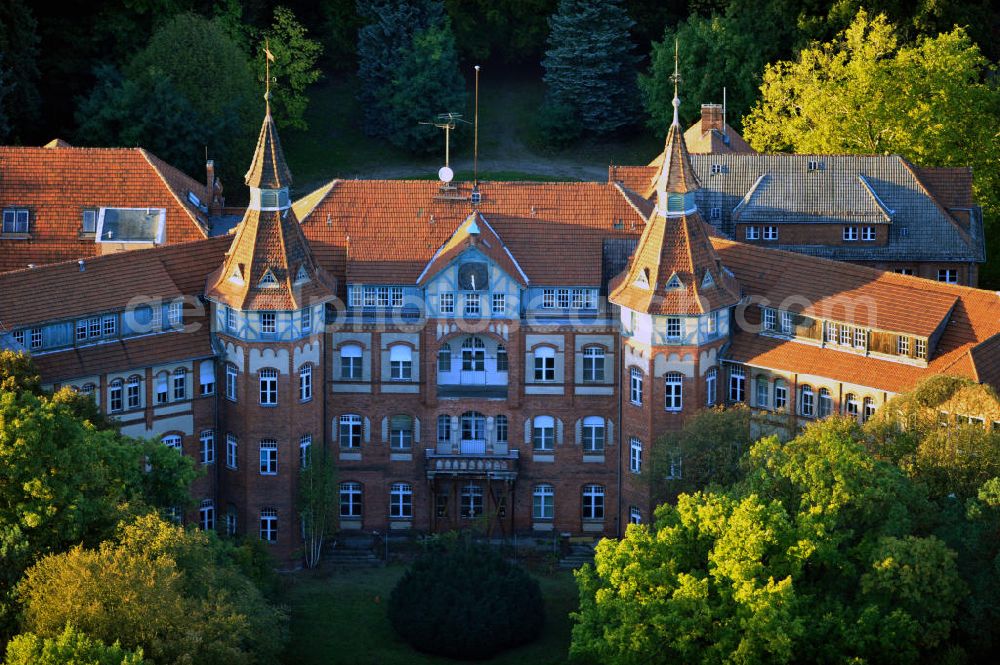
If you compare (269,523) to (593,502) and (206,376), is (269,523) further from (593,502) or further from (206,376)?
(593,502)

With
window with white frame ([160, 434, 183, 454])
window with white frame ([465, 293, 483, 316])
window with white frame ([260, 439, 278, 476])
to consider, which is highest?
window with white frame ([465, 293, 483, 316])

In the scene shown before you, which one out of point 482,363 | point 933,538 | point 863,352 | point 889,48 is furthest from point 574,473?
point 889,48

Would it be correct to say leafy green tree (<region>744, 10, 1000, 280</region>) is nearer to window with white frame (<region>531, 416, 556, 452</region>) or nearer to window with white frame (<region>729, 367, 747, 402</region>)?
window with white frame (<region>729, 367, 747, 402</region>)

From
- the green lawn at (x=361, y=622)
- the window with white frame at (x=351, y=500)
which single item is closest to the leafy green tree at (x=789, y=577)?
the green lawn at (x=361, y=622)

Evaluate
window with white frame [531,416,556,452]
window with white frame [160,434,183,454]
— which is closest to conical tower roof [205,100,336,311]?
window with white frame [160,434,183,454]

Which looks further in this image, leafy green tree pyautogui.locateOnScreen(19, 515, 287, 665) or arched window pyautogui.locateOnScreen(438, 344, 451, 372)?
arched window pyautogui.locateOnScreen(438, 344, 451, 372)

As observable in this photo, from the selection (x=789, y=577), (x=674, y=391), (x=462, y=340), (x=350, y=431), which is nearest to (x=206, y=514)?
(x=350, y=431)

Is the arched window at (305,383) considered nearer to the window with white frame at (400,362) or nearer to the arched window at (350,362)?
the arched window at (350,362)

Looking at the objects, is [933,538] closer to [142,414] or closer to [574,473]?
[574,473]
